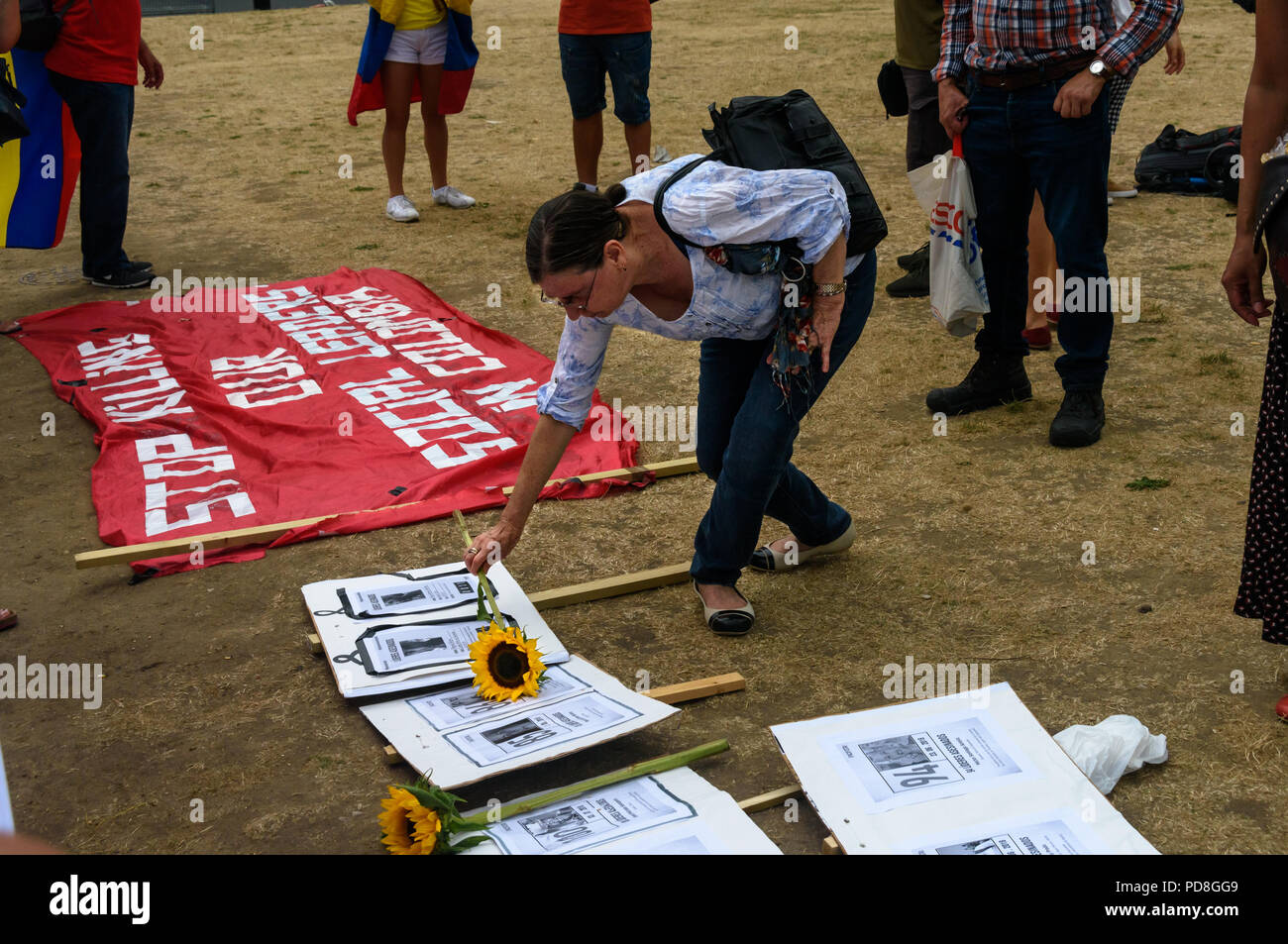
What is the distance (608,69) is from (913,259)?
2.07 metres

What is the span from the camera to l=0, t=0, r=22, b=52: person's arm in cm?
478

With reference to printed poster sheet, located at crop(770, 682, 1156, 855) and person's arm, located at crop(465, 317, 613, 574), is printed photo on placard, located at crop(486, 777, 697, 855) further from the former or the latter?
person's arm, located at crop(465, 317, 613, 574)

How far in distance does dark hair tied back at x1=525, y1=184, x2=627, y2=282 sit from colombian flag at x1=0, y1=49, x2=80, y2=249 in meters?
4.20

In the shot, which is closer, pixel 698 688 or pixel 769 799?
pixel 769 799

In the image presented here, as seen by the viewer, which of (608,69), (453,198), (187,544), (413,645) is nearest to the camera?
(413,645)

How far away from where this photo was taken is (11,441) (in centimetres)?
459

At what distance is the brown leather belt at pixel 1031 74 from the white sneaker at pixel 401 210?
13.1 feet

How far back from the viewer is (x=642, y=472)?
4176 millimetres

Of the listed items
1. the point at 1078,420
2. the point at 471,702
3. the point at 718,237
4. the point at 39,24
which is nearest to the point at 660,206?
the point at 718,237

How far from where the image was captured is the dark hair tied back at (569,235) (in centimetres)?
255

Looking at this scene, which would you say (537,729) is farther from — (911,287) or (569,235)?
(911,287)

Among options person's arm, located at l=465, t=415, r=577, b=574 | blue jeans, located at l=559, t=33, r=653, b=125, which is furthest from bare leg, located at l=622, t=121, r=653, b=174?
person's arm, located at l=465, t=415, r=577, b=574

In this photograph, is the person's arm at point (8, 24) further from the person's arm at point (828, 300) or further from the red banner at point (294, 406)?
the person's arm at point (828, 300)

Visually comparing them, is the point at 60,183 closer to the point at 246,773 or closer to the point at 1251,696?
A: the point at 246,773
